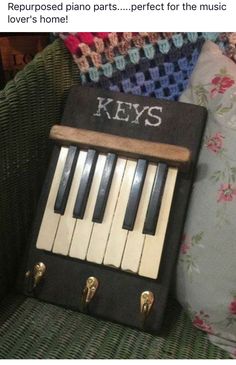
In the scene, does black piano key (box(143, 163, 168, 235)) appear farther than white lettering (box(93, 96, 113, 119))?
No

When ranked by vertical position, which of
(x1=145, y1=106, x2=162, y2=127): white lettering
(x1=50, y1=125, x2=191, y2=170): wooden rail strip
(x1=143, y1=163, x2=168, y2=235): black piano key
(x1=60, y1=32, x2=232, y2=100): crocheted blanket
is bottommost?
(x1=143, y1=163, x2=168, y2=235): black piano key

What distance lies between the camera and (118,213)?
2.52ft

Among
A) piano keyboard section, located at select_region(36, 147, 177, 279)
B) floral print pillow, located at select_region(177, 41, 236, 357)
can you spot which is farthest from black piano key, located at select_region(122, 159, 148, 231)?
floral print pillow, located at select_region(177, 41, 236, 357)

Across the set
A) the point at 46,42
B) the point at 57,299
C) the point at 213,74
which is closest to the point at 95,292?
the point at 57,299

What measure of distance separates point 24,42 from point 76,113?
0.31m

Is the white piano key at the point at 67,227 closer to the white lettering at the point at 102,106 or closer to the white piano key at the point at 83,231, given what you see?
the white piano key at the point at 83,231

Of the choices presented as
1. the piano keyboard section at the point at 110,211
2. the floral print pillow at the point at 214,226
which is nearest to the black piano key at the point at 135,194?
the piano keyboard section at the point at 110,211

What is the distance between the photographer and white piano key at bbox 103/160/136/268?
76 cm

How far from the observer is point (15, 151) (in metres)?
0.78

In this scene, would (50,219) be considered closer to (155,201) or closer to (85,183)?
(85,183)

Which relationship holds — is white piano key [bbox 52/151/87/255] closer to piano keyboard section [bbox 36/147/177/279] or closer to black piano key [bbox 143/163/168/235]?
piano keyboard section [bbox 36/147/177/279]

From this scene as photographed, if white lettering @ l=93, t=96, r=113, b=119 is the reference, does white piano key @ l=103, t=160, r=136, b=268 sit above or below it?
below

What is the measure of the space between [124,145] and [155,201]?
0.41 feet

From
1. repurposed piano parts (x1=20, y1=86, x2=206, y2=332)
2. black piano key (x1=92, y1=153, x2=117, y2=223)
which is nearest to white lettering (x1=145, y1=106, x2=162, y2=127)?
repurposed piano parts (x1=20, y1=86, x2=206, y2=332)
